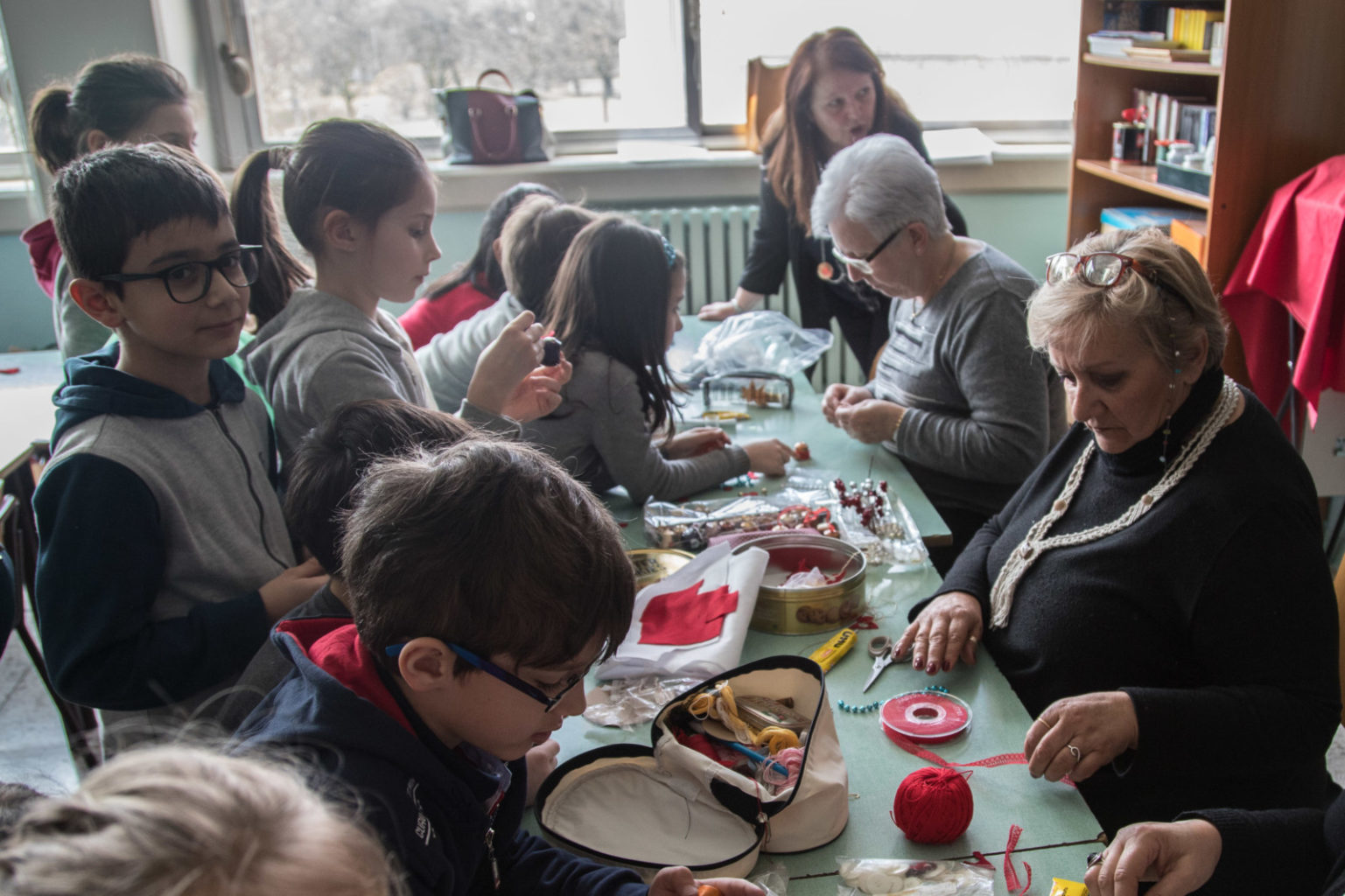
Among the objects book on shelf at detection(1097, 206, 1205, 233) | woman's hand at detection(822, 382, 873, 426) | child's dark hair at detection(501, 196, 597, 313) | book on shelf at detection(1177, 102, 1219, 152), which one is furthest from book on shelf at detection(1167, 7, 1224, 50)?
child's dark hair at detection(501, 196, 597, 313)

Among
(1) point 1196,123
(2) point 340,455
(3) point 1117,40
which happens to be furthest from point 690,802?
(3) point 1117,40

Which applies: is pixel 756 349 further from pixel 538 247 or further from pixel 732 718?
pixel 732 718

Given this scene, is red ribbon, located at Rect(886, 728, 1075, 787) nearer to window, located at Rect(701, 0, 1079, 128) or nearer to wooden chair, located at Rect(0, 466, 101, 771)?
wooden chair, located at Rect(0, 466, 101, 771)

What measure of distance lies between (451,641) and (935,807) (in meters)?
0.53

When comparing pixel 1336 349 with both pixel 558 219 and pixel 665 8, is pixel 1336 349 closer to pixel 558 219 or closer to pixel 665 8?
pixel 558 219

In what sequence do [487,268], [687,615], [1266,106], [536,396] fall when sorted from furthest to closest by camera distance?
[487,268] < [1266,106] < [536,396] < [687,615]

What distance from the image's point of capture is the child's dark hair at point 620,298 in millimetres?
1994

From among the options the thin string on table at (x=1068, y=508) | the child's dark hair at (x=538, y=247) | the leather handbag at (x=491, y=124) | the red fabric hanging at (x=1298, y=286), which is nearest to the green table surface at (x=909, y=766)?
the thin string on table at (x=1068, y=508)

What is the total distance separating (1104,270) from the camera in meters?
1.39

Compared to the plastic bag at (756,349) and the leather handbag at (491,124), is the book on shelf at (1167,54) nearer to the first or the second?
the plastic bag at (756,349)

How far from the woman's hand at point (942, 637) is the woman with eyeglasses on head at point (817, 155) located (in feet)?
5.91

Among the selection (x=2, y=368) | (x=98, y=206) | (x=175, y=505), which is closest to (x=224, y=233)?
(x=98, y=206)

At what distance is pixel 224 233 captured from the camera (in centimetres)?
141

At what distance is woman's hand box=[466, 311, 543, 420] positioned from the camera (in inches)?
65.9
